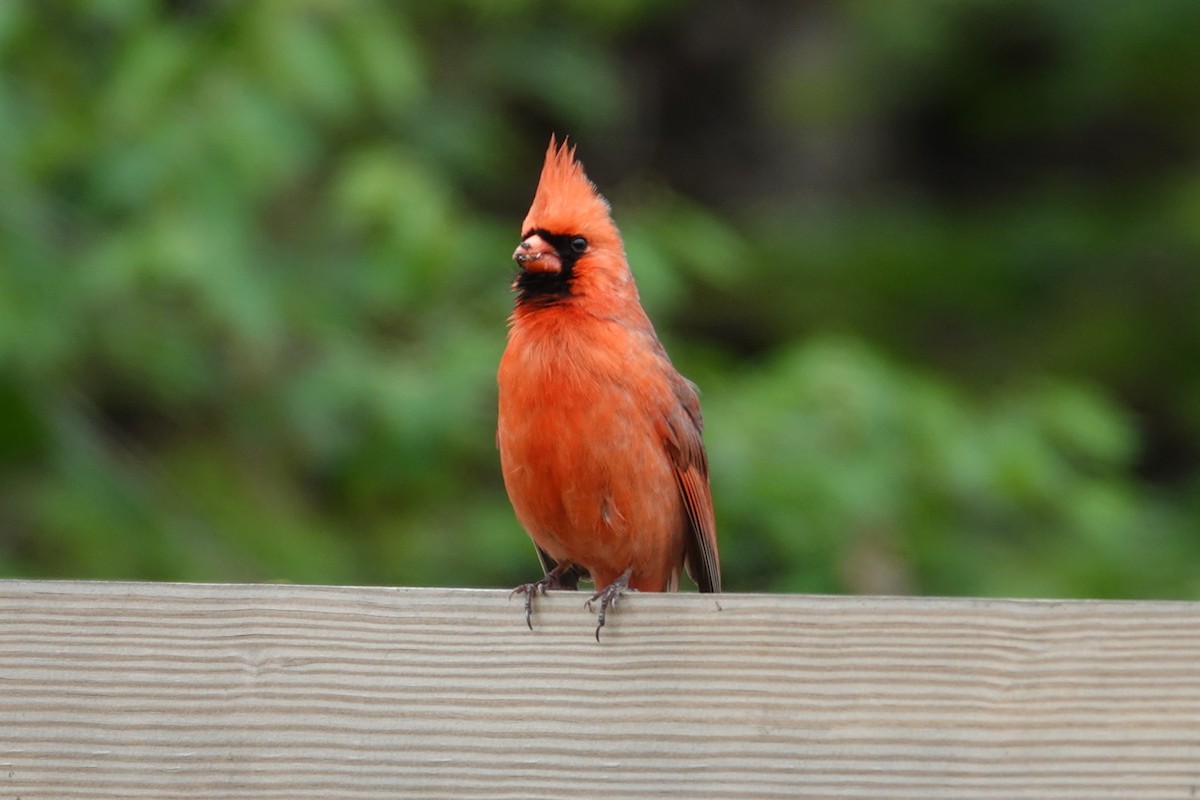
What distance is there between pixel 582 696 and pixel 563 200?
4.02ft

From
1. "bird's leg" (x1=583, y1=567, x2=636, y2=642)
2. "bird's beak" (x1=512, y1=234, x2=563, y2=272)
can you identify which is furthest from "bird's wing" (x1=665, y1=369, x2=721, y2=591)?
"bird's leg" (x1=583, y1=567, x2=636, y2=642)

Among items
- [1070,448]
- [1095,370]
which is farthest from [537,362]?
[1095,370]

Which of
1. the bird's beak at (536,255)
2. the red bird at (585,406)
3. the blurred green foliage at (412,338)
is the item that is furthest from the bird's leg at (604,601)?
the blurred green foliage at (412,338)

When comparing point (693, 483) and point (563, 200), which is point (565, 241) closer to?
point (563, 200)

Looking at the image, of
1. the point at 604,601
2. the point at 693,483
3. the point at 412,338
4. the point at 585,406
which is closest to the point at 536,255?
the point at 585,406

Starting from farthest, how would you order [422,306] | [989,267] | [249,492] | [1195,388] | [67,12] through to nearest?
[989,267], [1195,388], [249,492], [422,306], [67,12]

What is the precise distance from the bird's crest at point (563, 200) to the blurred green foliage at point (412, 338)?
1125mm

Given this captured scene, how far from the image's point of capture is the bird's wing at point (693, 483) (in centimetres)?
318

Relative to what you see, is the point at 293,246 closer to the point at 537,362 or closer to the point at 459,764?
the point at 537,362

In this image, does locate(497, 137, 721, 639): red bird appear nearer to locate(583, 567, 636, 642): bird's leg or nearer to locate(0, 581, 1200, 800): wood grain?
locate(583, 567, 636, 642): bird's leg

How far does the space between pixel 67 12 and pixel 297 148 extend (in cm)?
69

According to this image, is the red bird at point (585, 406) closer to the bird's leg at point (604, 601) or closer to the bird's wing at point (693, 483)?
the bird's wing at point (693, 483)

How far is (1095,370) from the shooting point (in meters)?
6.60

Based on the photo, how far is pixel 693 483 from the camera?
3238 mm
